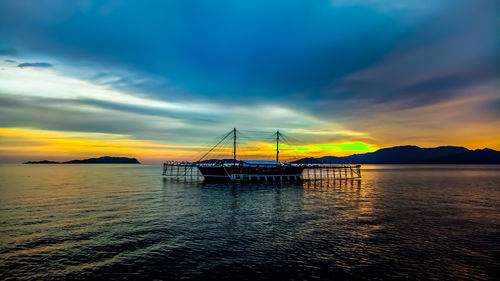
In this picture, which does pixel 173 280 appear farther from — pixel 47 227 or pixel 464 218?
pixel 464 218

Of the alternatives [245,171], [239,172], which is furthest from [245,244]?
[245,171]

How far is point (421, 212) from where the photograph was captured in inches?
1467

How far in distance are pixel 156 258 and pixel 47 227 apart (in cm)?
1659

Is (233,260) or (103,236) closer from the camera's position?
(233,260)

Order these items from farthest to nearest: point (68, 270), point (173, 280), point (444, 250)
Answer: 1. point (444, 250)
2. point (68, 270)
3. point (173, 280)

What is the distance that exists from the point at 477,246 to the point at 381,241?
7692 mm

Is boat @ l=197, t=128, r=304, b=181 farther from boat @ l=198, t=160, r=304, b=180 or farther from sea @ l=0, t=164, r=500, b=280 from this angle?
sea @ l=0, t=164, r=500, b=280

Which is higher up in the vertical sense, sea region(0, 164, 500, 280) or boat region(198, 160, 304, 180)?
boat region(198, 160, 304, 180)

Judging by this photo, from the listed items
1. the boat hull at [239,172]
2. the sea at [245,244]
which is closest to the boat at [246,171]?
the boat hull at [239,172]

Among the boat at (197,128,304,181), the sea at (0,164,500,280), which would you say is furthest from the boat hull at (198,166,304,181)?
the sea at (0,164,500,280)

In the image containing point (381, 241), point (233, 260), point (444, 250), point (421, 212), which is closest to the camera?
point (233, 260)

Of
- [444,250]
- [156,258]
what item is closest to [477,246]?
[444,250]

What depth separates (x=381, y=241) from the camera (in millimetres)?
23344

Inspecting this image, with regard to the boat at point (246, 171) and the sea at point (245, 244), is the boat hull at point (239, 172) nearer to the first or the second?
the boat at point (246, 171)
